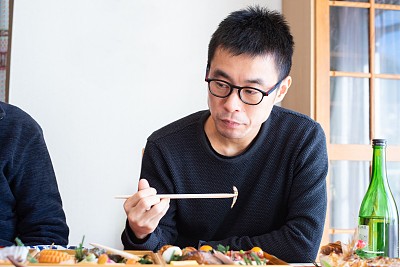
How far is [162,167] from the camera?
1.63 m

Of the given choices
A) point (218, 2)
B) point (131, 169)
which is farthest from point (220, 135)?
point (218, 2)

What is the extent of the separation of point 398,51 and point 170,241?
197 centimetres

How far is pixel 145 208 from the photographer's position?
1223 millimetres

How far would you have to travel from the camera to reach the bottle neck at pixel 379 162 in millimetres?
1352

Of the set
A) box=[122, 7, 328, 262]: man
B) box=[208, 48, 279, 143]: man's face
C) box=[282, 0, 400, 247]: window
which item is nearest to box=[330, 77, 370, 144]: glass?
box=[282, 0, 400, 247]: window

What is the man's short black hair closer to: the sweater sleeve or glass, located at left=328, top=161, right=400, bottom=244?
the sweater sleeve

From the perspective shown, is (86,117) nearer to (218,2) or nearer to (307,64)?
(218,2)

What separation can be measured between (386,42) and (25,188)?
6.97 feet

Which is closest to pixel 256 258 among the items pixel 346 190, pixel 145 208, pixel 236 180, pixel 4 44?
pixel 145 208

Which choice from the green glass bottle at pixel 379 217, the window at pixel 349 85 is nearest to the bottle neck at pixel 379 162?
the green glass bottle at pixel 379 217

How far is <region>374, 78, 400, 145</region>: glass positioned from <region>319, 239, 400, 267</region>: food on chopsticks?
1.94 meters

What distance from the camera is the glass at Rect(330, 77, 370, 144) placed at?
9.73ft

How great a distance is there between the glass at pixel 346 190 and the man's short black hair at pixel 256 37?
1.49 m

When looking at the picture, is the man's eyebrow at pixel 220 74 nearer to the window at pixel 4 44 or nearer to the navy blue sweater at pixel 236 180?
the navy blue sweater at pixel 236 180
